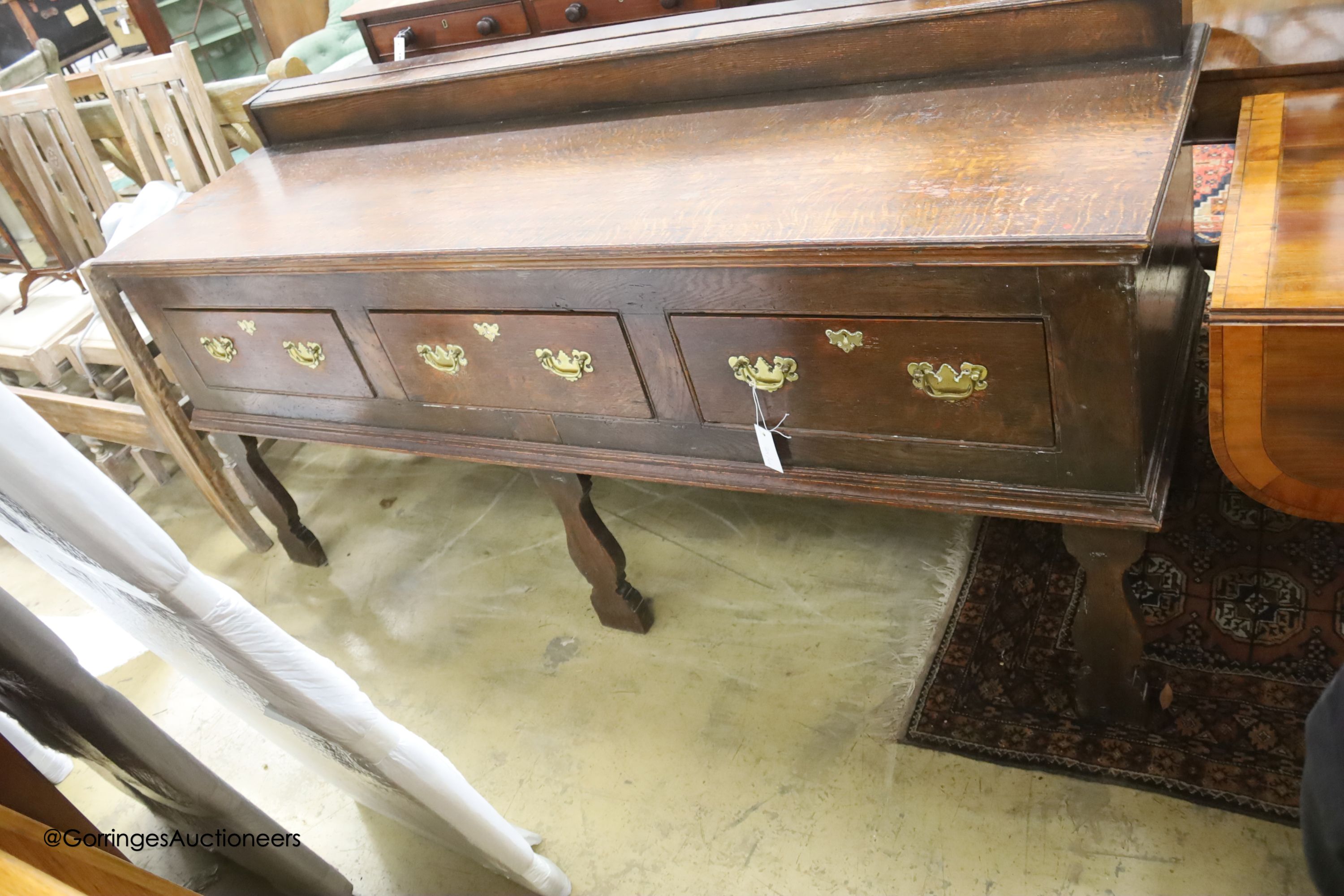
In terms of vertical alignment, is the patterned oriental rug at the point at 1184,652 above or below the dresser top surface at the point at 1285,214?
below

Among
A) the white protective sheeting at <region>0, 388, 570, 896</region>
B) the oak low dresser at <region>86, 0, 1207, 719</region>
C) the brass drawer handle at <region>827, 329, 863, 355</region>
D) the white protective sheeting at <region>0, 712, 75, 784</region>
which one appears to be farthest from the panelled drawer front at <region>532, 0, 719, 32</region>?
the white protective sheeting at <region>0, 712, 75, 784</region>

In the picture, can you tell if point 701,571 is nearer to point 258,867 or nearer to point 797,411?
point 797,411

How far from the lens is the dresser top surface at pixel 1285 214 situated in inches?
43.1

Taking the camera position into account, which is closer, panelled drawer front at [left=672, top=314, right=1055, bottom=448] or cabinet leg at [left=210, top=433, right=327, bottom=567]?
panelled drawer front at [left=672, top=314, right=1055, bottom=448]

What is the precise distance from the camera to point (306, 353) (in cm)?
183

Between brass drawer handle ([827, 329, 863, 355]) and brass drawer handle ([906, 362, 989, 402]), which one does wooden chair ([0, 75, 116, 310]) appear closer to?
brass drawer handle ([827, 329, 863, 355])

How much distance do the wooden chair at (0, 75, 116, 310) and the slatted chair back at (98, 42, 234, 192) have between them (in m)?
0.19

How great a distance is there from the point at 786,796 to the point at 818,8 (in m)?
1.28

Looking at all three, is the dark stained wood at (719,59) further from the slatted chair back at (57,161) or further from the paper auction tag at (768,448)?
the slatted chair back at (57,161)

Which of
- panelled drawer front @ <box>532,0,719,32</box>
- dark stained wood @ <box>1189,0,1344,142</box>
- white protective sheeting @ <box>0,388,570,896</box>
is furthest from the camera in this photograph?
panelled drawer front @ <box>532,0,719,32</box>

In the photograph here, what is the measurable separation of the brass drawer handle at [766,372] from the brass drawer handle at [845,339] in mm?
75

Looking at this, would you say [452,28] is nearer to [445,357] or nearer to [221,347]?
[221,347]

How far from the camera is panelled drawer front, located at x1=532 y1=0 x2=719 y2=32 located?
2.84 m

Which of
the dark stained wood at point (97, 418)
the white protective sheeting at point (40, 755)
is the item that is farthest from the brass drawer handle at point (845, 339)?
the dark stained wood at point (97, 418)
